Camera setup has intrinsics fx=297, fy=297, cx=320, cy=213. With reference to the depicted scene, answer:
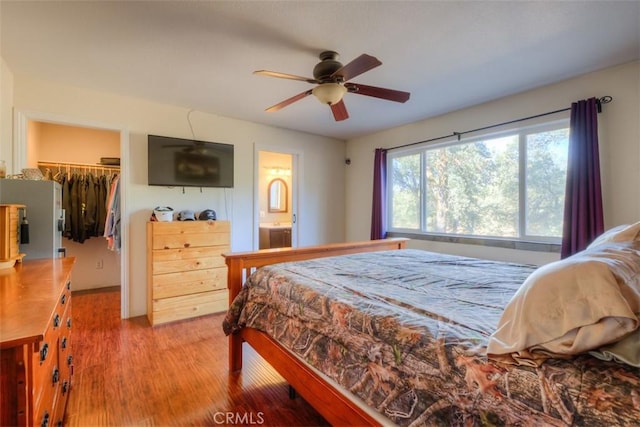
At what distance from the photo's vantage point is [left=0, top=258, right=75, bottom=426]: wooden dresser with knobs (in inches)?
32.1

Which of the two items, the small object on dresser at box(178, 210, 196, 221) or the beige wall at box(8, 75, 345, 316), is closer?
the beige wall at box(8, 75, 345, 316)

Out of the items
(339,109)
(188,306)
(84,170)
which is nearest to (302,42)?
(339,109)

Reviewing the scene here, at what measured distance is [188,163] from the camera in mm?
3516

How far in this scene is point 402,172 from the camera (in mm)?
4344

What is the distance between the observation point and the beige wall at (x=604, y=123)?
244 cm

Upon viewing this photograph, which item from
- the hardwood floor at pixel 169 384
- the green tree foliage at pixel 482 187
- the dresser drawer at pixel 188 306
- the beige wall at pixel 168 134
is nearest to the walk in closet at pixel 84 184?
the beige wall at pixel 168 134

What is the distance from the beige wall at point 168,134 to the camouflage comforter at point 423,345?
6.66 feet

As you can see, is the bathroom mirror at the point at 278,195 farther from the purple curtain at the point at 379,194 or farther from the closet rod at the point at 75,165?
the closet rod at the point at 75,165

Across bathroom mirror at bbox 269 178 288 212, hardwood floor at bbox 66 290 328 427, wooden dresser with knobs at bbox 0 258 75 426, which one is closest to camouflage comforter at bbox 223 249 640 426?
hardwood floor at bbox 66 290 328 427

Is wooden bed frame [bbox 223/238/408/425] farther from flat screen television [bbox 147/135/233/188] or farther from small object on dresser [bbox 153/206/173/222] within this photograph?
flat screen television [bbox 147/135/233/188]

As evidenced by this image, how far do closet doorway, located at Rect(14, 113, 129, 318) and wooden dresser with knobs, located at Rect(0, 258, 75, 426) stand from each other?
8.44ft

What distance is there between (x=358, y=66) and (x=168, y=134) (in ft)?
8.51

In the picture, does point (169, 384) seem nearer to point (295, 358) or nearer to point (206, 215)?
point (295, 358)

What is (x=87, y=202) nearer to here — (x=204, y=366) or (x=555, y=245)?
(x=204, y=366)
